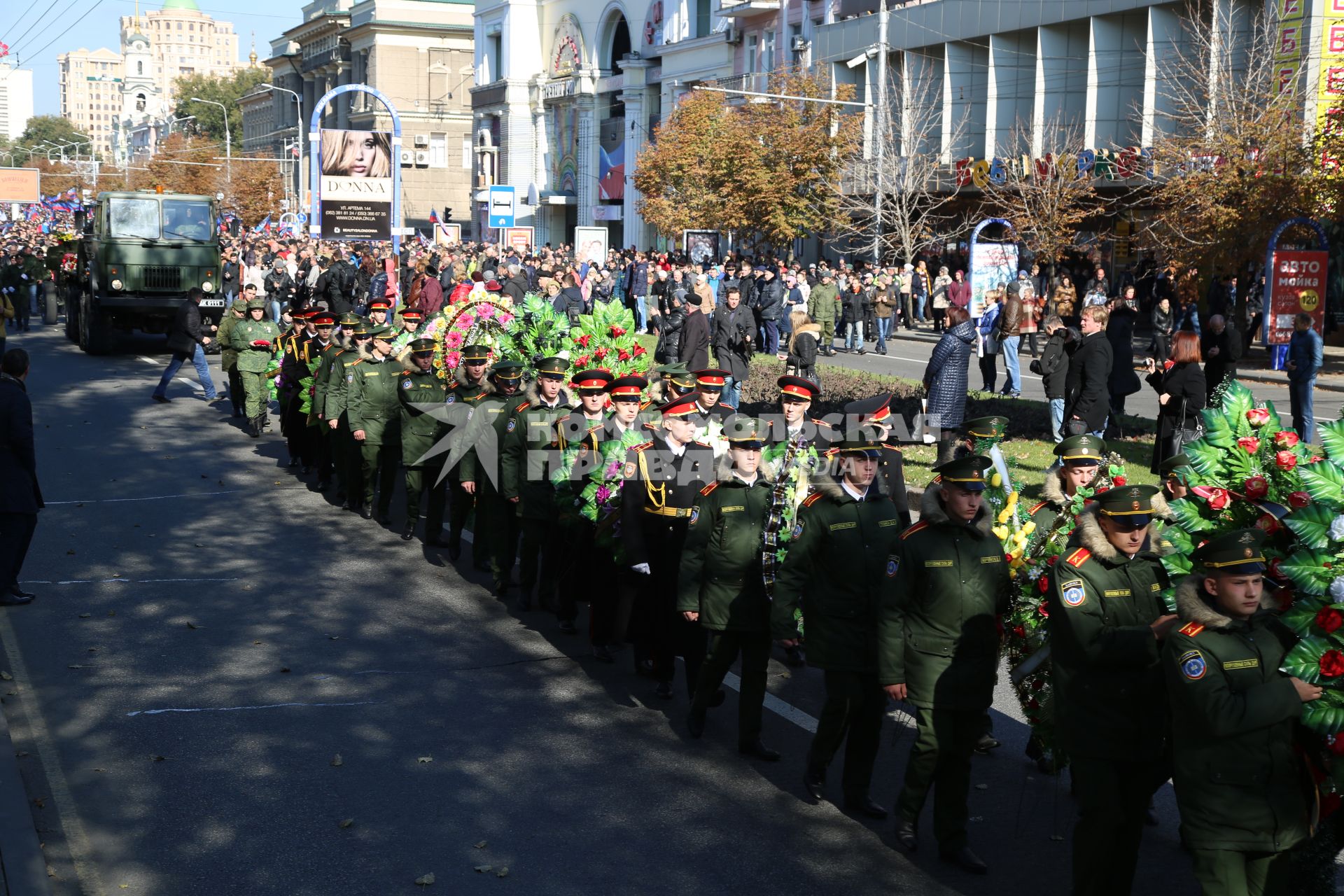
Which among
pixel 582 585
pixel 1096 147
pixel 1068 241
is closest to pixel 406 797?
pixel 582 585

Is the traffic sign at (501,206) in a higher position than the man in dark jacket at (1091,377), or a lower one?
higher

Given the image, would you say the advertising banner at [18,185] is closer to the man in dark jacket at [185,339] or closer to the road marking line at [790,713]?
the man in dark jacket at [185,339]

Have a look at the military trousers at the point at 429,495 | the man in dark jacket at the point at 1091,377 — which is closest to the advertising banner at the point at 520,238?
the man in dark jacket at the point at 1091,377

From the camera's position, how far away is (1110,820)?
5.41 meters

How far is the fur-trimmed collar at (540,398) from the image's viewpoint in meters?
10.6

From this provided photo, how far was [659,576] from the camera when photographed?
8.66 metres

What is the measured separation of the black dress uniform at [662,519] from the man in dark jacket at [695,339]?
9183mm

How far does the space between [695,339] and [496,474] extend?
7224mm

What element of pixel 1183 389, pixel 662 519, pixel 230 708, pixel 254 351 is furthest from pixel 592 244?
pixel 230 708

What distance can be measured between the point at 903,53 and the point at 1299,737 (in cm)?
4331

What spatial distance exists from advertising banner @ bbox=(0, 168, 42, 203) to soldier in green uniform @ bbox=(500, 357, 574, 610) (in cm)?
6989

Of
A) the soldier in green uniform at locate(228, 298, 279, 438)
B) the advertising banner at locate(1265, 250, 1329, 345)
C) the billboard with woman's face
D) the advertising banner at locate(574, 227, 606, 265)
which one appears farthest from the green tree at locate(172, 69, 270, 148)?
the soldier in green uniform at locate(228, 298, 279, 438)

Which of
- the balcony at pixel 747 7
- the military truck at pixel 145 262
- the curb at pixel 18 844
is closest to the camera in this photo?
the curb at pixel 18 844

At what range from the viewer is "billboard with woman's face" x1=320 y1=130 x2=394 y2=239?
30.4 metres
